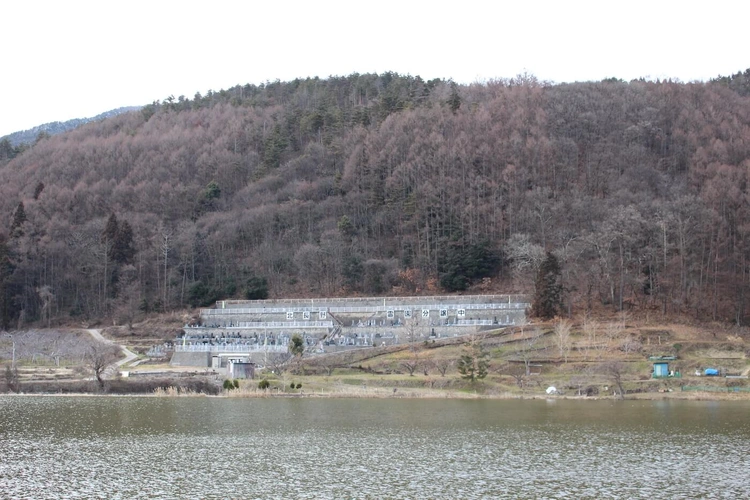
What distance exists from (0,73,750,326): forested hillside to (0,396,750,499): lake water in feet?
86.3

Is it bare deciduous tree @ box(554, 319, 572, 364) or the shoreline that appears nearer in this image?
the shoreline

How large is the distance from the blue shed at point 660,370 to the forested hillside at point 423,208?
13437mm

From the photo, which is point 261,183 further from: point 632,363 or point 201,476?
point 201,476

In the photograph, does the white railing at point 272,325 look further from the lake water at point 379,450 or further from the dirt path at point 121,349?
the lake water at point 379,450

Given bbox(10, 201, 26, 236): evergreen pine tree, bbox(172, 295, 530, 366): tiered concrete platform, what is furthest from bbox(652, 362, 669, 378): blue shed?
bbox(10, 201, 26, 236): evergreen pine tree

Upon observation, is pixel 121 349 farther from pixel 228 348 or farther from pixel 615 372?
pixel 615 372

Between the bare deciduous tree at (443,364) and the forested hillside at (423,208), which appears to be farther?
the forested hillside at (423,208)

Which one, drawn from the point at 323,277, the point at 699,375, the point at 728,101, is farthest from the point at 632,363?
the point at 728,101

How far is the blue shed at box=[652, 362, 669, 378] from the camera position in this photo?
49.0 meters

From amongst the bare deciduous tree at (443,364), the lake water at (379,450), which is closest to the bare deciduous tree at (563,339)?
the bare deciduous tree at (443,364)

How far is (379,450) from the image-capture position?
97.3ft

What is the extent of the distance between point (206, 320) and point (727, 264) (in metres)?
44.9

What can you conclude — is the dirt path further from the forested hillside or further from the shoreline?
the shoreline

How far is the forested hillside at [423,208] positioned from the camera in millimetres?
66938
